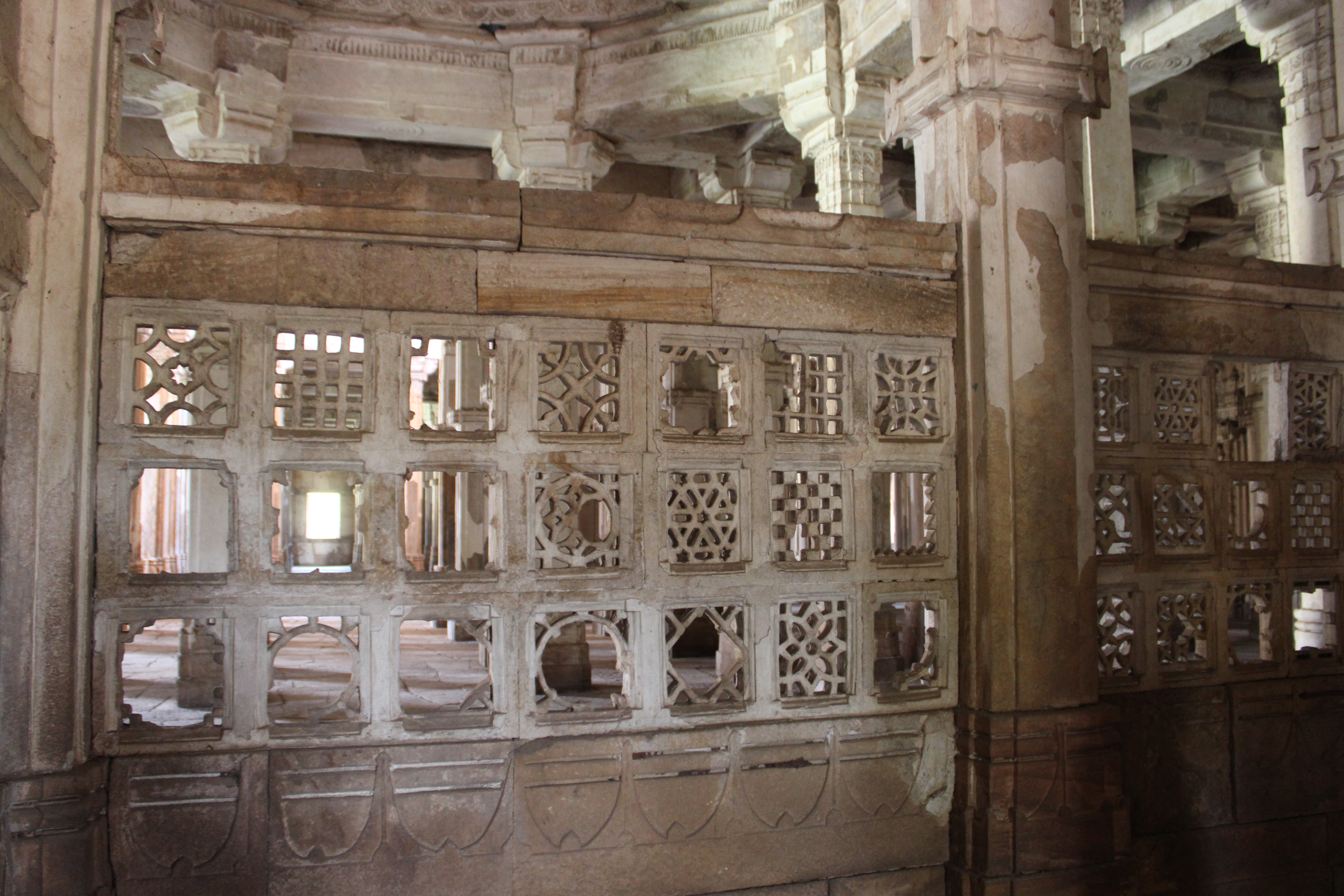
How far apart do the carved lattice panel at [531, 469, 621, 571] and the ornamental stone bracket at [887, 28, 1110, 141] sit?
1.97 metres

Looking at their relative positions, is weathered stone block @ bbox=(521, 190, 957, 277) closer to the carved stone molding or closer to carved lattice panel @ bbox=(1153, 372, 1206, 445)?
carved lattice panel @ bbox=(1153, 372, 1206, 445)

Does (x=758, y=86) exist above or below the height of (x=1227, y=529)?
above

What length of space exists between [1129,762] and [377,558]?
10.1 feet

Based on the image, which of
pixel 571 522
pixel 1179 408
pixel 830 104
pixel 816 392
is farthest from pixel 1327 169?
pixel 571 522

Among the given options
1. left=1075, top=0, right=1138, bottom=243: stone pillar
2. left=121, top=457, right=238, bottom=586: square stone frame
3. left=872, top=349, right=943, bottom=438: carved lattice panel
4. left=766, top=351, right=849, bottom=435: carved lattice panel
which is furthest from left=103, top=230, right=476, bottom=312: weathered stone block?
→ left=1075, top=0, right=1138, bottom=243: stone pillar

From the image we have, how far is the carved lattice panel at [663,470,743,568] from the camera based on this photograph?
3393mm

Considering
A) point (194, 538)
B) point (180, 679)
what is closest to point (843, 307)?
point (180, 679)

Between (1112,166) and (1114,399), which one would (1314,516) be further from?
(1112,166)

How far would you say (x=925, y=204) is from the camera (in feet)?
13.0

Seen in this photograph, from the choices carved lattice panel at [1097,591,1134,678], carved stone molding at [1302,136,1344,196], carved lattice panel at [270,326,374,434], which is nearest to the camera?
carved lattice panel at [270,326,374,434]

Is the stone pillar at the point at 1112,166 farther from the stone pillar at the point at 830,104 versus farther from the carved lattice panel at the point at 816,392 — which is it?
the carved lattice panel at the point at 816,392

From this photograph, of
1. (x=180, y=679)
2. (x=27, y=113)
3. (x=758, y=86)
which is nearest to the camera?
(x=27, y=113)

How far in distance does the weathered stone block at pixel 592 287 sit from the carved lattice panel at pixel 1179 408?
6.77ft

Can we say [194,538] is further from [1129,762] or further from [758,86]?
[1129,762]
